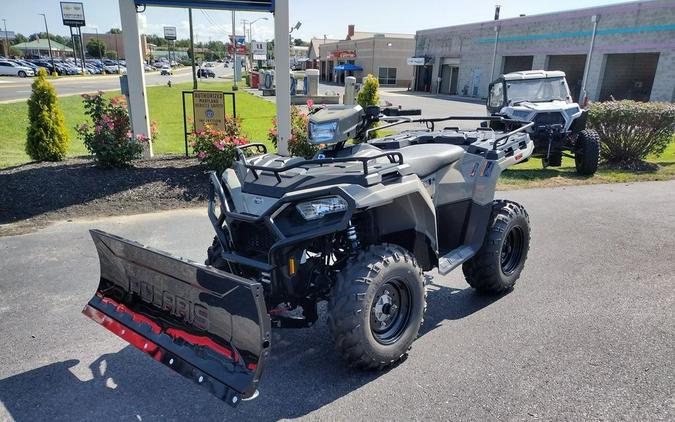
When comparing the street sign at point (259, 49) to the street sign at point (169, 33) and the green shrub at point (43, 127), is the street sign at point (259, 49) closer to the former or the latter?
the street sign at point (169, 33)

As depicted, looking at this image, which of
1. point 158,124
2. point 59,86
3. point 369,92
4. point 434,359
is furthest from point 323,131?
point 59,86

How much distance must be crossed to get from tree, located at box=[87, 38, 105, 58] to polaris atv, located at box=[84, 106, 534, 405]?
382ft

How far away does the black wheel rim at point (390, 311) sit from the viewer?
3.03m

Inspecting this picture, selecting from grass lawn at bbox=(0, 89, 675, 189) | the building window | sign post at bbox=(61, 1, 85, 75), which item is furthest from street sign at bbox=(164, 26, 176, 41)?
grass lawn at bbox=(0, 89, 675, 189)

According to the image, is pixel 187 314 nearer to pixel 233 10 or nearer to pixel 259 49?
pixel 233 10

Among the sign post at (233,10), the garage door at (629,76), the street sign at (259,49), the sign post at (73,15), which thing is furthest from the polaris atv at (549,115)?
the sign post at (73,15)

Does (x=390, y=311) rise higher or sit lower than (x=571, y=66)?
lower

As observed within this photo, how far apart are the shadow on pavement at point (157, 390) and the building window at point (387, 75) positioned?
5552cm

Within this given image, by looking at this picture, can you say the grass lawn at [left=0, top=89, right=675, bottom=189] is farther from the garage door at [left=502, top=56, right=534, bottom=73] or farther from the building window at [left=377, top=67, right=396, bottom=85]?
the building window at [left=377, top=67, right=396, bottom=85]

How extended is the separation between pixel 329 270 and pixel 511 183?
23.6 feet

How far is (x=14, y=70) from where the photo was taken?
4741 cm

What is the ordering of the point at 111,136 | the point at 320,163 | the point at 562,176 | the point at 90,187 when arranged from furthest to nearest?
the point at 562,176 → the point at 111,136 → the point at 90,187 → the point at 320,163

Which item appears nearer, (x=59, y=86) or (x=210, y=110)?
(x=210, y=110)

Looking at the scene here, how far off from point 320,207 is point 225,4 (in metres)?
7.44
